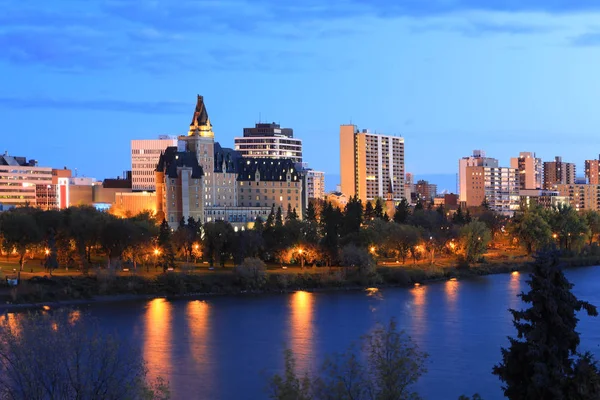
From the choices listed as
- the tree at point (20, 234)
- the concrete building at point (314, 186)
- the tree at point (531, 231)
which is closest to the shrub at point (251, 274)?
the tree at point (20, 234)

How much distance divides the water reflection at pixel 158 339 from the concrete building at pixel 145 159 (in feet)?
249

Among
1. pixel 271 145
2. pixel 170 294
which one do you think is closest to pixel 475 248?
pixel 170 294

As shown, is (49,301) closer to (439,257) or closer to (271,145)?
(439,257)

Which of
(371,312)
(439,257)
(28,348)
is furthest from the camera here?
A: (439,257)

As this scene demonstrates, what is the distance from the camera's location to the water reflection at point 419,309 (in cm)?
3672

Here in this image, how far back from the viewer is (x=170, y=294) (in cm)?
5056

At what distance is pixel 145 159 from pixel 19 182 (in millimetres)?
20058

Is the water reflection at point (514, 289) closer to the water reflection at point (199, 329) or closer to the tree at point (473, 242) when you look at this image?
the tree at point (473, 242)

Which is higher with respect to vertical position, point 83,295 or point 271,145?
point 271,145

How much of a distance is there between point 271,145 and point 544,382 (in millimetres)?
131579

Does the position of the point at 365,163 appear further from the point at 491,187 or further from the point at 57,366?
the point at 57,366

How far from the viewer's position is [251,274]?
52.8 meters

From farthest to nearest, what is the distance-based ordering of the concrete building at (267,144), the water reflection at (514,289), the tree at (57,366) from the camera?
the concrete building at (267,144)
the water reflection at (514,289)
the tree at (57,366)

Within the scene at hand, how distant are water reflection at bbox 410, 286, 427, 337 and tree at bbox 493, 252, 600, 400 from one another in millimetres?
19131
